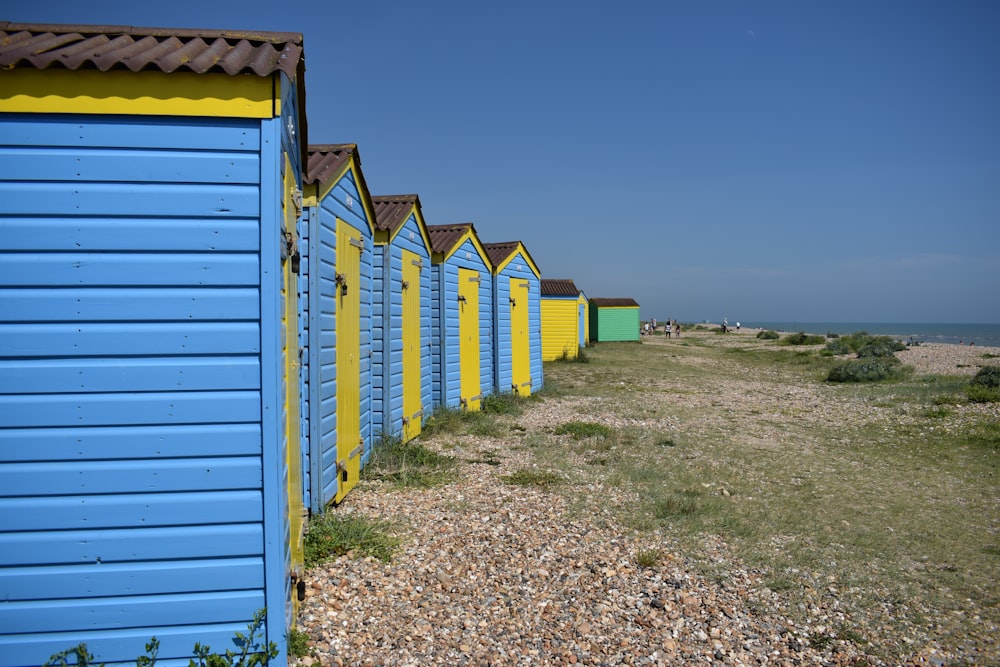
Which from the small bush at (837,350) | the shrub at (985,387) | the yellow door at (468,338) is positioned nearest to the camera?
the yellow door at (468,338)

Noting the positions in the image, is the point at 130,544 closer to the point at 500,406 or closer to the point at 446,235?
the point at 446,235

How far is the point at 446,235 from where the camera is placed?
41.7ft

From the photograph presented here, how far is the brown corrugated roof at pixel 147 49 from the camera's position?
3.16 m

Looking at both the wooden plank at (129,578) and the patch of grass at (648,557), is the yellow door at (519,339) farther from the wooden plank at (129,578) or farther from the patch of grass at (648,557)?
the wooden plank at (129,578)

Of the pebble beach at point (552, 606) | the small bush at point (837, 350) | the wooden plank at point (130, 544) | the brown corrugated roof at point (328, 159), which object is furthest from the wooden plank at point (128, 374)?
the small bush at point (837, 350)

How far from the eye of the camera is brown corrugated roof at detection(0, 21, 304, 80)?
3162mm

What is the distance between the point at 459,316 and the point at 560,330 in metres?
15.2

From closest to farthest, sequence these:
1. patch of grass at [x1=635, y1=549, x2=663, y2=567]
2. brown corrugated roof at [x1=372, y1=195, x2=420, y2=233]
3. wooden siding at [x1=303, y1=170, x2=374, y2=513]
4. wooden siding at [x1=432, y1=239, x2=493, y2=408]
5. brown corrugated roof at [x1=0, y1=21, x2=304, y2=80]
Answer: brown corrugated roof at [x1=0, y1=21, x2=304, y2=80]
patch of grass at [x1=635, y1=549, x2=663, y2=567]
wooden siding at [x1=303, y1=170, x2=374, y2=513]
brown corrugated roof at [x1=372, y1=195, x2=420, y2=233]
wooden siding at [x1=432, y1=239, x2=493, y2=408]

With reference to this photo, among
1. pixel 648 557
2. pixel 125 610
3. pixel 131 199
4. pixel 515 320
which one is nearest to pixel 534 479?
pixel 648 557

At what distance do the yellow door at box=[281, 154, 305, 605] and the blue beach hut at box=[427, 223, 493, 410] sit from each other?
733cm

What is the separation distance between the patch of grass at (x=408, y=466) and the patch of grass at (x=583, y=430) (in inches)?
115

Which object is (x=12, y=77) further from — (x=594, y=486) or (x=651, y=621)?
(x=594, y=486)

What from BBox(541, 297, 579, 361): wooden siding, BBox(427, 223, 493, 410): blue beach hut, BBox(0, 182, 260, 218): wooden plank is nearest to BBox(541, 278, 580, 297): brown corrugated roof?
BBox(541, 297, 579, 361): wooden siding

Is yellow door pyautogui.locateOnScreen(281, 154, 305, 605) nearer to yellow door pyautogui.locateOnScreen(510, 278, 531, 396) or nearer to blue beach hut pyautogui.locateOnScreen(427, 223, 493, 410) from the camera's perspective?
blue beach hut pyautogui.locateOnScreen(427, 223, 493, 410)
